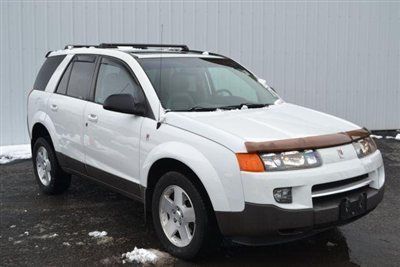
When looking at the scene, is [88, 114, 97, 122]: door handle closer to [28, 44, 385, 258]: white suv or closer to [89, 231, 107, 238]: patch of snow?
[28, 44, 385, 258]: white suv

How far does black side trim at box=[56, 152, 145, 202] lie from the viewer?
4.65 m

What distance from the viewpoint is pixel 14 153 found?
8.77m

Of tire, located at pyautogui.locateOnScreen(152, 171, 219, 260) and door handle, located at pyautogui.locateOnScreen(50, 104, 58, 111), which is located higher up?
door handle, located at pyautogui.locateOnScreen(50, 104, 58, 111)

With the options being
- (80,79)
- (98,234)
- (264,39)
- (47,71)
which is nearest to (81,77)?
(80,79)

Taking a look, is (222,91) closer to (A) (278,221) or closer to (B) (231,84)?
(B) (231,84)

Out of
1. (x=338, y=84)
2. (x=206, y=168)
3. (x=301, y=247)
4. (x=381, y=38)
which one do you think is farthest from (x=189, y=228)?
(x=381, y=38)

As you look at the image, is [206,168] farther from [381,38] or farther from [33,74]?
[381,38]

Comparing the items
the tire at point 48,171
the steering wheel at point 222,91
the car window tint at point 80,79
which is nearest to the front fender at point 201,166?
the steering wheel at point 222,91

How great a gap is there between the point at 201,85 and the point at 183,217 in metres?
1.41

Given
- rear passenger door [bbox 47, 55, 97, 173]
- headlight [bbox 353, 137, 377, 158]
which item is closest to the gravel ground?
rear passenger door [bbox 47, 55, 97, 173]

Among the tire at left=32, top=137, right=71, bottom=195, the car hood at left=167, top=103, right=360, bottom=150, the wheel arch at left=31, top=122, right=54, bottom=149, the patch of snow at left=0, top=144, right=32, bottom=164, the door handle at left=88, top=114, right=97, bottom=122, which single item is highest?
the car hood at left=167, top=103, right=360, bottom=150

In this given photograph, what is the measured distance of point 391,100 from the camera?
11.2 metres

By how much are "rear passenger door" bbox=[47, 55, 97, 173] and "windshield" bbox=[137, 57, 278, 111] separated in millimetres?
913

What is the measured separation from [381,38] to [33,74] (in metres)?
7.13
